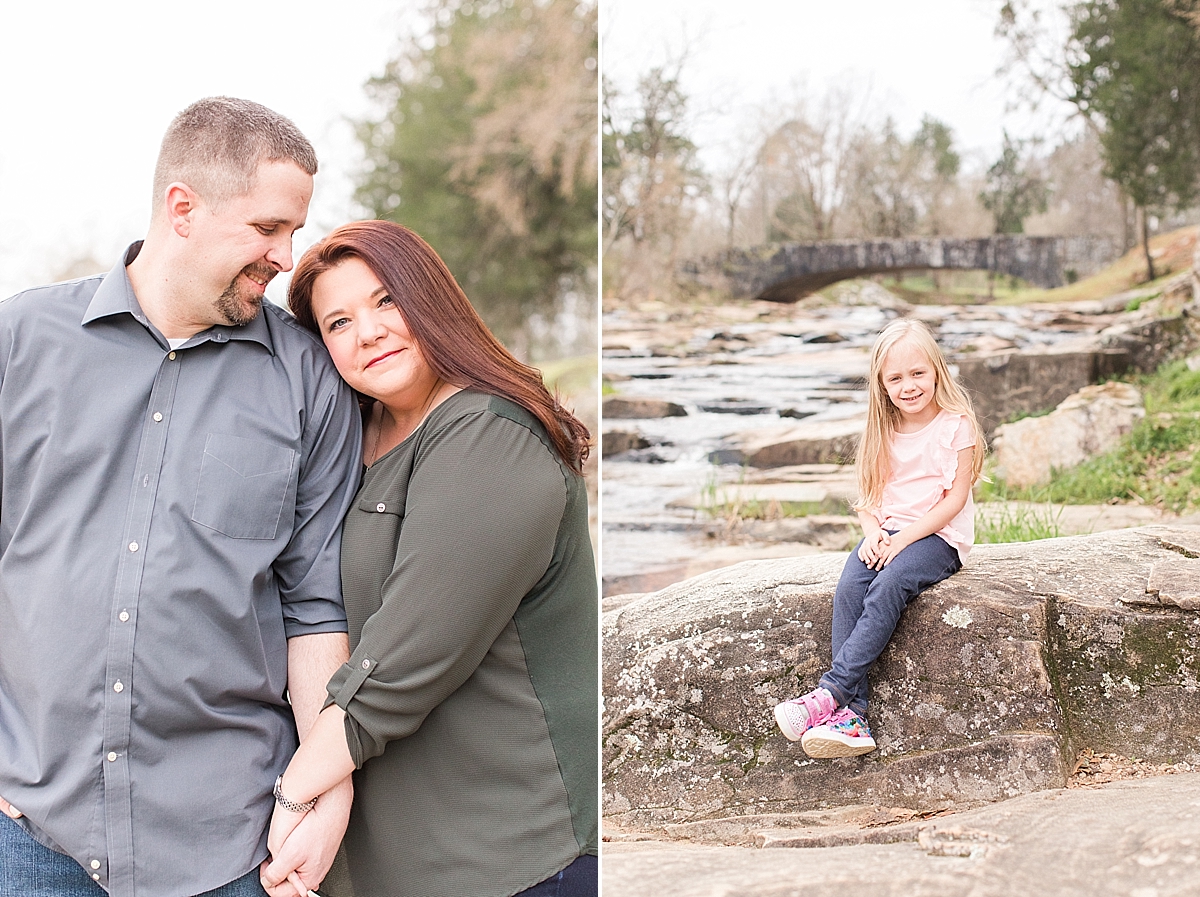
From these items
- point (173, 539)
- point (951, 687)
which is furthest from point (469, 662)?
point (951, 687)

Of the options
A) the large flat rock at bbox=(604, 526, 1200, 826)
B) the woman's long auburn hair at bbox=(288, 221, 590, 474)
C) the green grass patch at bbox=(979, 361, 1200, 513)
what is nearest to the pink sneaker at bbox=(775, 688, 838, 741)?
the large flat rock at bbox=(604, 526, 1200, 826)

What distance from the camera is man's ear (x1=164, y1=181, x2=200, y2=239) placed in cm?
148

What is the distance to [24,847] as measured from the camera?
4.55 ft

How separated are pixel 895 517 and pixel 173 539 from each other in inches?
54.4

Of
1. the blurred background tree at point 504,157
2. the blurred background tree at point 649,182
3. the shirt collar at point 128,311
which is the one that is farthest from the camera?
the blurred background tree at point 504,157

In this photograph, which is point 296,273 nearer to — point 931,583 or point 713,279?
point 931,583

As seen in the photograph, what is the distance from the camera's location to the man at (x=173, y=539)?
1.34 metres

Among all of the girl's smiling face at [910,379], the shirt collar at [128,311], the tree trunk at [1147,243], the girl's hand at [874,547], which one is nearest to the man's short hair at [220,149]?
the shirt collar at [128,311]

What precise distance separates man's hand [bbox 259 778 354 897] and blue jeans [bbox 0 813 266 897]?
0.05 metres

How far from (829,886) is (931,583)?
71 cm

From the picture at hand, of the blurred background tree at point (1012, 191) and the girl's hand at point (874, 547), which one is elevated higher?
the blurred background tree at point (1012, 191)

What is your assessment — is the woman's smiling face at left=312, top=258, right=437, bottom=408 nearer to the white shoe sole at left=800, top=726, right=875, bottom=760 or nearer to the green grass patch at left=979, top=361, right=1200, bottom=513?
the white shoe sole at left=800, top=726, right=875, bottom=760

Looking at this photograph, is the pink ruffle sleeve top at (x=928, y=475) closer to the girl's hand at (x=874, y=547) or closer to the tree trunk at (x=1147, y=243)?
the girl's hand at (x=874, y=547)

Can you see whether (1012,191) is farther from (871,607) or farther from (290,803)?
(290,803)
